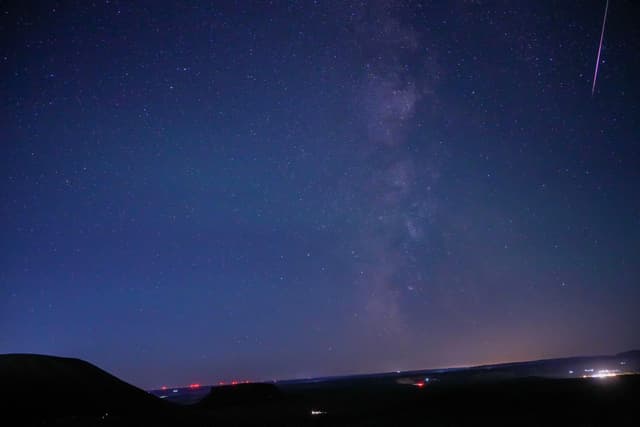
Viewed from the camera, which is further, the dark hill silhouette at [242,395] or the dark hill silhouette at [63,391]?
the dark hill silhouette at [242,395]

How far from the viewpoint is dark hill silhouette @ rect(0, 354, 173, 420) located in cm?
2936

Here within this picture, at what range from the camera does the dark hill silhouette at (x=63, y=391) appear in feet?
96.3

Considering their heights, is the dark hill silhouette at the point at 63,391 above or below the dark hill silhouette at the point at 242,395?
above

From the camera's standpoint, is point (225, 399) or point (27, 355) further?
point (225, 399)

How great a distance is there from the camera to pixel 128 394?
121 ft

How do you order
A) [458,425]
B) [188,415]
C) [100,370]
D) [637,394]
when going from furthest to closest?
[100,370] → [188,415] → [637,394] → [458,425]

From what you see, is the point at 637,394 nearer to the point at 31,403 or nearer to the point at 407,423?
the point at 407,423

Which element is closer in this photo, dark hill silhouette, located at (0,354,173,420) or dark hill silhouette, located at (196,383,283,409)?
dark hill silhouette, located at (0,354,173,420)

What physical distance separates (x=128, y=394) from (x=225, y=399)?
84.6 ft

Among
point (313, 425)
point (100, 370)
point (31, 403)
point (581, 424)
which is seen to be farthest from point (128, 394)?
point (581, 424)

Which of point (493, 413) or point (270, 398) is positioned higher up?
point (493, 413)

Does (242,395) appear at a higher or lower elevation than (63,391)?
lower

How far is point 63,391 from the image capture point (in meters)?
32.4

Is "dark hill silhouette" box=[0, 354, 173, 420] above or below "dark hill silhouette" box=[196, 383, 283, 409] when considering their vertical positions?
above
